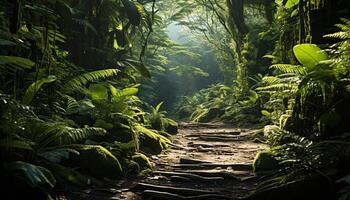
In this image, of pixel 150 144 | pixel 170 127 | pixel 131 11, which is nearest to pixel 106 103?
pixel 150 144

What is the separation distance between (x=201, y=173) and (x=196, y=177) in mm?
230

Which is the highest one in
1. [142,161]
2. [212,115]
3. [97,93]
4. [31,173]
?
[97,93]

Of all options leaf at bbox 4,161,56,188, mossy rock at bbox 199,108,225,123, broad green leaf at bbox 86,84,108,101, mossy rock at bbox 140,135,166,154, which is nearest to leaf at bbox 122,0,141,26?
broad green leaf at bbox 86,84,108,101

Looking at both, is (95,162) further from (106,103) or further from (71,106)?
(106,103)

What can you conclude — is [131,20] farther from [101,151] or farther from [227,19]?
[227,19]

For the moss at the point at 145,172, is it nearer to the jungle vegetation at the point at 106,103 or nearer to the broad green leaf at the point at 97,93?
the jungle vegetation at the point at 106,103

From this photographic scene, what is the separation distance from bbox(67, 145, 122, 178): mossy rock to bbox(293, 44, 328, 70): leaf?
3064 mm

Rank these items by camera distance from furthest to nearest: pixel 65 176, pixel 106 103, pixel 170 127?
pixel 170 127 < pixel 106 103 < pixel 65 176

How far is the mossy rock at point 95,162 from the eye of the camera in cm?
470

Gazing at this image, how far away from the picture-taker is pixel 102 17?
8.37 metres

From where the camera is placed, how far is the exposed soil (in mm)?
4238

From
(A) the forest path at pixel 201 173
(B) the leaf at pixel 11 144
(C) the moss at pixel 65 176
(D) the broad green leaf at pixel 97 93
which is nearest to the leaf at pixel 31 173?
(B) the leaf at pixel 11 144

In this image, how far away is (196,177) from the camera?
5082 millimetres

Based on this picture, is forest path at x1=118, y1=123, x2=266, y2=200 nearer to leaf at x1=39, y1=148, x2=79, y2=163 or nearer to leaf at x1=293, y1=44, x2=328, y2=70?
leaf at x1=39, y1=148, x2=79, y2=163
